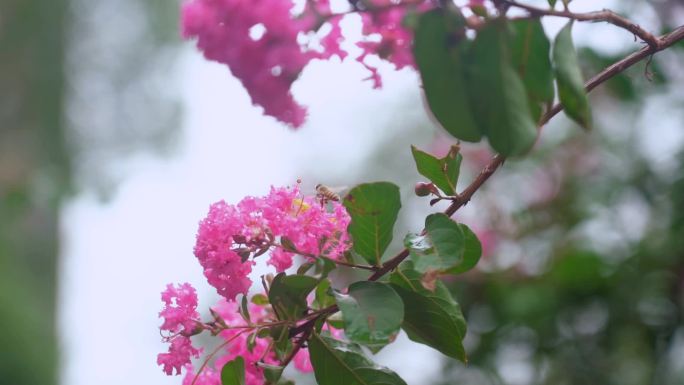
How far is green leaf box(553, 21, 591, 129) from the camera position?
52 centimetres

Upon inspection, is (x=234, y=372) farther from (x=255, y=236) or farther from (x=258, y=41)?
(x=258, y=41)

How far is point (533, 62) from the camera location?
0.52 metres

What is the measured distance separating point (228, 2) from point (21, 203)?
3949mm

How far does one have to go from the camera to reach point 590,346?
167cm

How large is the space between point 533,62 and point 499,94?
44 millimetres

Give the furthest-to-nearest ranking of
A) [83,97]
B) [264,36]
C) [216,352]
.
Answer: [83,97] < [216,352] < [264,36]

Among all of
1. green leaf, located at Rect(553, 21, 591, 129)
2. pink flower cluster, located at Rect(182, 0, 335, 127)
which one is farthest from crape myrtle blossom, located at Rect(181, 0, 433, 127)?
green leaf, located at Rect(553, 21, 591, 129)

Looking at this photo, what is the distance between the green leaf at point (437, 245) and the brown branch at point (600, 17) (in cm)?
14

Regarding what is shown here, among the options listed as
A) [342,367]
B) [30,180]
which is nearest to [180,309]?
[342,367]

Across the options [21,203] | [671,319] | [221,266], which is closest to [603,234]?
[671,319]

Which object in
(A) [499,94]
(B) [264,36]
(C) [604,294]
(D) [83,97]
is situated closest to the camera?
(A) [499,94]

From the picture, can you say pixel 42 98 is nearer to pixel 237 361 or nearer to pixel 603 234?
pixel 603 234

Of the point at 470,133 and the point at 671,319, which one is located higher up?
the point at 470,133

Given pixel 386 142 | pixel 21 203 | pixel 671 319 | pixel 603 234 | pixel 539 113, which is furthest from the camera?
pixel 21 203
